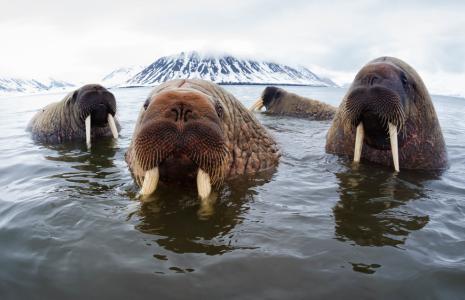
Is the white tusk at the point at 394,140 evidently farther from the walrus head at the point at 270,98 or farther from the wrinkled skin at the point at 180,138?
the walrus head at the point at 270,98

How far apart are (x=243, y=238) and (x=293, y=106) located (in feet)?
37.5

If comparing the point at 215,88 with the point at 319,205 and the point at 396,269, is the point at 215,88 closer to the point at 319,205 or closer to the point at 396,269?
the point at 319,205

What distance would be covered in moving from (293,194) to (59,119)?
22.0 feet

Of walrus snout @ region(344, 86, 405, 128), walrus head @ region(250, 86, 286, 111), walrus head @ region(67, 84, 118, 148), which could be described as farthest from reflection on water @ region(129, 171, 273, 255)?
walrus head @ region(250, 86, 286, 111)

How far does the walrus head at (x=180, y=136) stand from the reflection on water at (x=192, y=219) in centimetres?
27

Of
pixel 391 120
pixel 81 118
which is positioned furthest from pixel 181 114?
pixel 81 118

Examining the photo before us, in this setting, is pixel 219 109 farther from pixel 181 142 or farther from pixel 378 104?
pixel 378 104

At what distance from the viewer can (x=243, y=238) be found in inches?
133

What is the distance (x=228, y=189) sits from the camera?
4.72 metres

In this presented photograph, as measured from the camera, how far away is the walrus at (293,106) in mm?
13594

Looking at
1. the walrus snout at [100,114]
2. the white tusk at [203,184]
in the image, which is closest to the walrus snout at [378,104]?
the white tusk at [203,184]

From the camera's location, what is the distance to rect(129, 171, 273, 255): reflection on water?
3.25 m

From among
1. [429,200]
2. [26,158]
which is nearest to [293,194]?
[429,200]

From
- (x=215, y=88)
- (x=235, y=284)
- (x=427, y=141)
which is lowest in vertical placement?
(x=235, y=284)
